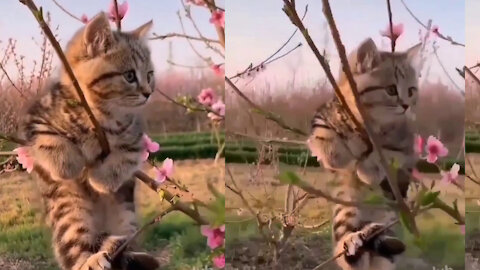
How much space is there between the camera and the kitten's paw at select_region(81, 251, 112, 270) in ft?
6.79

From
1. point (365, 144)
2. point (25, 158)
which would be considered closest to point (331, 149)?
point (365, 144)

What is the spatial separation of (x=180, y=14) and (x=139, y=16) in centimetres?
12

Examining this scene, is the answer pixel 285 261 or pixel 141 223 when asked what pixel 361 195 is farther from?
pixel 141 223

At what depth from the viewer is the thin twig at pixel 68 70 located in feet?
6.69

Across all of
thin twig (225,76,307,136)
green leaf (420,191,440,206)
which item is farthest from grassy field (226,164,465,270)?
green leaf (420,191,440,206)

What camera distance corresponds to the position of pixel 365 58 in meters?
2.13

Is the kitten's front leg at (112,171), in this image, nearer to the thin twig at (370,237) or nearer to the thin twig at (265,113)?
the thin twig at (265,113)

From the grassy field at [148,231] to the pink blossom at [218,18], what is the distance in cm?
42

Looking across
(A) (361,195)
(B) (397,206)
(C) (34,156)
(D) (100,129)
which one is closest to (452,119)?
(A) (361,195)

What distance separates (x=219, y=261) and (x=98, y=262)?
37 centimetres

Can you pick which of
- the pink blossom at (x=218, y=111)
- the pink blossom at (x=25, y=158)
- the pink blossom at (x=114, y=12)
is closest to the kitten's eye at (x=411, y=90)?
the pink blossom at (x=218, y=111)

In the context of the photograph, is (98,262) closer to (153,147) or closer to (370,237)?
(153,147)

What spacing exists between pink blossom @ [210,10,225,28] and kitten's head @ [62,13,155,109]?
28 cm

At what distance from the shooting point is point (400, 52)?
84.4 inches
